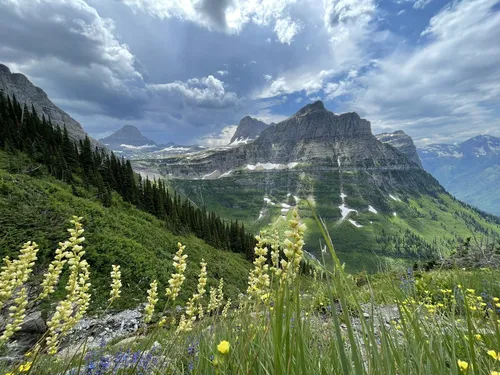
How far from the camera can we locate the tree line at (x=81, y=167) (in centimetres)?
3747

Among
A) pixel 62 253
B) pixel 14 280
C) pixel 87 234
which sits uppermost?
pixel 87 234

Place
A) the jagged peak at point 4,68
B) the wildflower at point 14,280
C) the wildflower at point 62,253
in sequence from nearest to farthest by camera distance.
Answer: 1. the wildflower at point 14,280
2. the wildflower at point 62,253
3. the jagged peak at point 4,68

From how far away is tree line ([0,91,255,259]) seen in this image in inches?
1475

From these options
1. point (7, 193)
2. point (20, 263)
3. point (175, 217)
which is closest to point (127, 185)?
point (175, 217)

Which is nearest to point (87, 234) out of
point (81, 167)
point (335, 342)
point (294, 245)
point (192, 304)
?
point (192, 304)

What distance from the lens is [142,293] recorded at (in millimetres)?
19234

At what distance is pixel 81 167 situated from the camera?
1807 inches

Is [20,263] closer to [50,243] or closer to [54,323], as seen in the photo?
[54,323]

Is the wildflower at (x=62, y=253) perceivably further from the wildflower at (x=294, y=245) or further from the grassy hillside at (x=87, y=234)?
the grassy hillside at (x=87, y=234)

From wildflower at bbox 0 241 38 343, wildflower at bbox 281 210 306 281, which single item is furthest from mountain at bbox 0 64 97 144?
wildflower at bbox 281 210 306 281

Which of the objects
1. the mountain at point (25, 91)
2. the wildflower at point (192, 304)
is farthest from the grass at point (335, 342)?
the mountain at point (25, 91)

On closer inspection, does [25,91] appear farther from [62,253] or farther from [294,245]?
[294,245]

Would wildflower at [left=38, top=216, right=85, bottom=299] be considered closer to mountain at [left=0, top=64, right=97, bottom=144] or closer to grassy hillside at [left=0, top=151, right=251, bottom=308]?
grassy hillside at [left=0, top=151, right=251, bottom=308]

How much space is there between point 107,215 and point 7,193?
9778 millimetres
